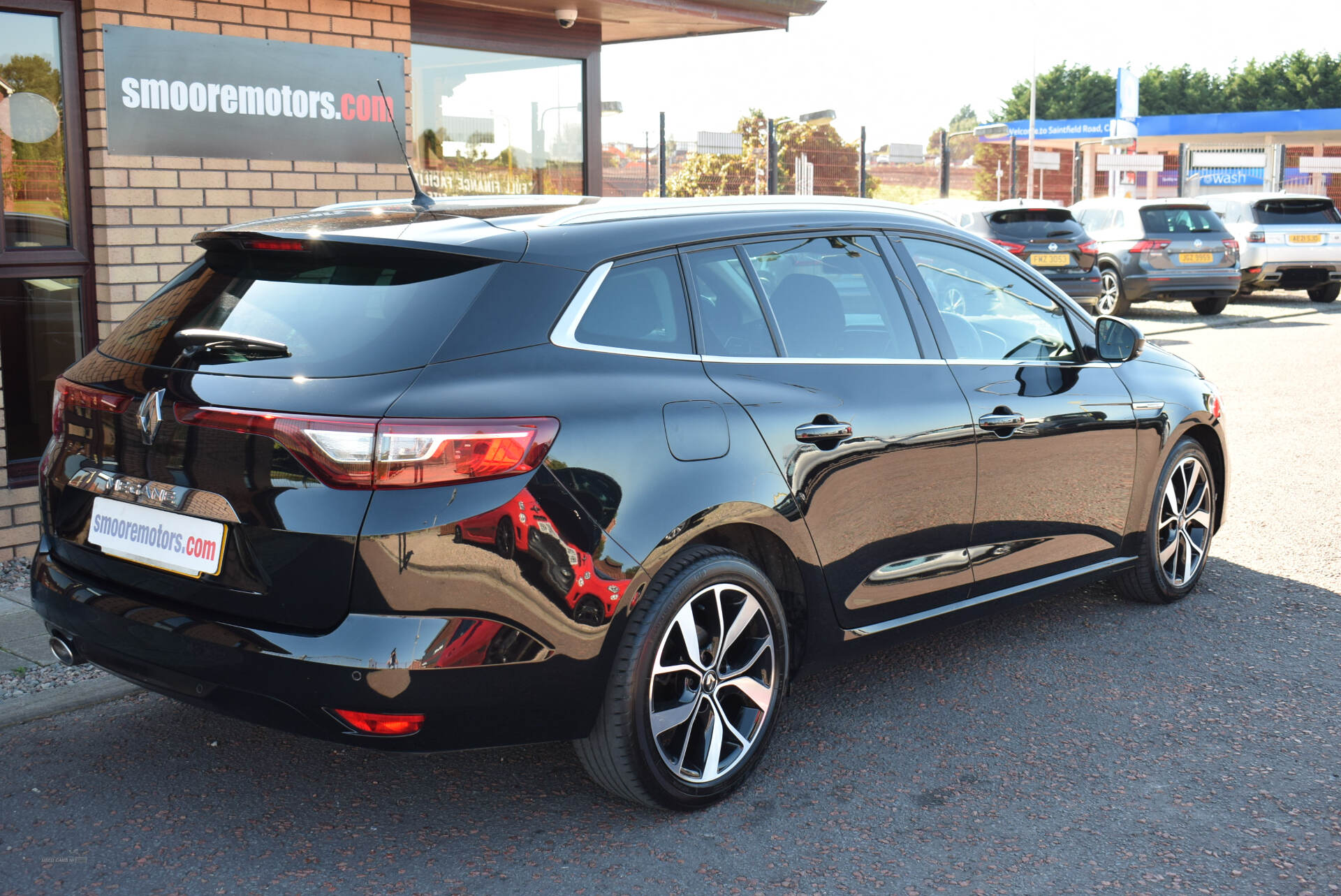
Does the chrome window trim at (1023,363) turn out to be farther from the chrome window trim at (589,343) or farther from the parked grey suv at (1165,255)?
the parked grey suv at (1165,255)

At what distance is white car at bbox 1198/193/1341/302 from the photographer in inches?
843

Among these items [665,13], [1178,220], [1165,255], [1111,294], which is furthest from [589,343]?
[1178,220]

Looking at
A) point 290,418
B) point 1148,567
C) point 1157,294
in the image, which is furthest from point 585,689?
point 1157,294

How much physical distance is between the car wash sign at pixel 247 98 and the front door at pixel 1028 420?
9.72 feet

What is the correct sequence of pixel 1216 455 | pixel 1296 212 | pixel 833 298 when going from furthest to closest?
pixel 1296 212 → pixel 1216 455 → pixel 833 298

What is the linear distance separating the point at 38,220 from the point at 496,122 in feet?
11.9

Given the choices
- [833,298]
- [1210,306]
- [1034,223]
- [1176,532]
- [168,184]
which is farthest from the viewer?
[1210,306]

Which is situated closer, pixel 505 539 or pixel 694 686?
pixel 505 539

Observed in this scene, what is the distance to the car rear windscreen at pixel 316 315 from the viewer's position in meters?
3.17

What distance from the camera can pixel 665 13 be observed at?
9.11m

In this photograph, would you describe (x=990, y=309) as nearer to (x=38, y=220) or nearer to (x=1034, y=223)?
(x=38, y=220)

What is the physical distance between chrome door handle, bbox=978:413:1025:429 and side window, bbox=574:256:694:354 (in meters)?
1.28

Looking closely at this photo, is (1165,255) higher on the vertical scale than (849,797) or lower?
higher

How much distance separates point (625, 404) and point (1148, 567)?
3.05 m
